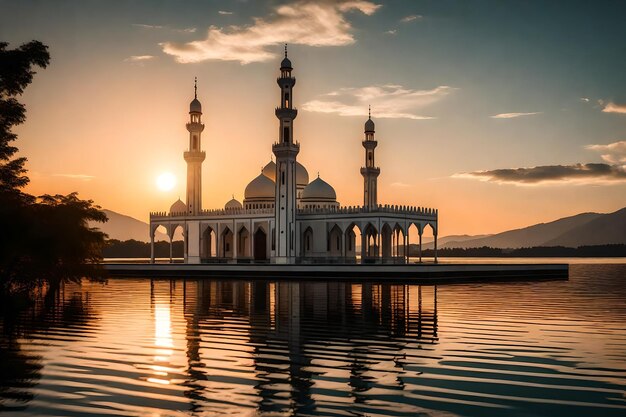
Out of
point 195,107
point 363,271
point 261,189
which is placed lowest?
point 363,271

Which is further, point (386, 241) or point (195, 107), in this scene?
point (195, 107)

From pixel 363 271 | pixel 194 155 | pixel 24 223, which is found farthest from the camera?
pixel 194 155

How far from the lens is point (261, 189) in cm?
7625

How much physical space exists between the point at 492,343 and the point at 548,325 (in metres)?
5.10

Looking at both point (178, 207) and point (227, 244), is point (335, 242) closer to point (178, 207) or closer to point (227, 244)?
point (227, 244)

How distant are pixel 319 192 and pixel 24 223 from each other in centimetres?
4660

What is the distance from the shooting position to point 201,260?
249ft

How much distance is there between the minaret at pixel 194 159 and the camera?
3046 inches

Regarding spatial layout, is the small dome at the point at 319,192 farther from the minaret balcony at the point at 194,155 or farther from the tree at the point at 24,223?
the tree at the point at 24,223

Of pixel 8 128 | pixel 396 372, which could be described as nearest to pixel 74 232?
pixel 8 128

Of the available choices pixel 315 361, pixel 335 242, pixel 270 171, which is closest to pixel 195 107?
pixel 270 171

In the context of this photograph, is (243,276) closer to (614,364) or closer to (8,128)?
(8,128)

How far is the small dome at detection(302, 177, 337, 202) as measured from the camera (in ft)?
243

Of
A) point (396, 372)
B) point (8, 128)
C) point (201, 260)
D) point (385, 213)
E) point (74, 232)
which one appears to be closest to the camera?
point (396, 372)
